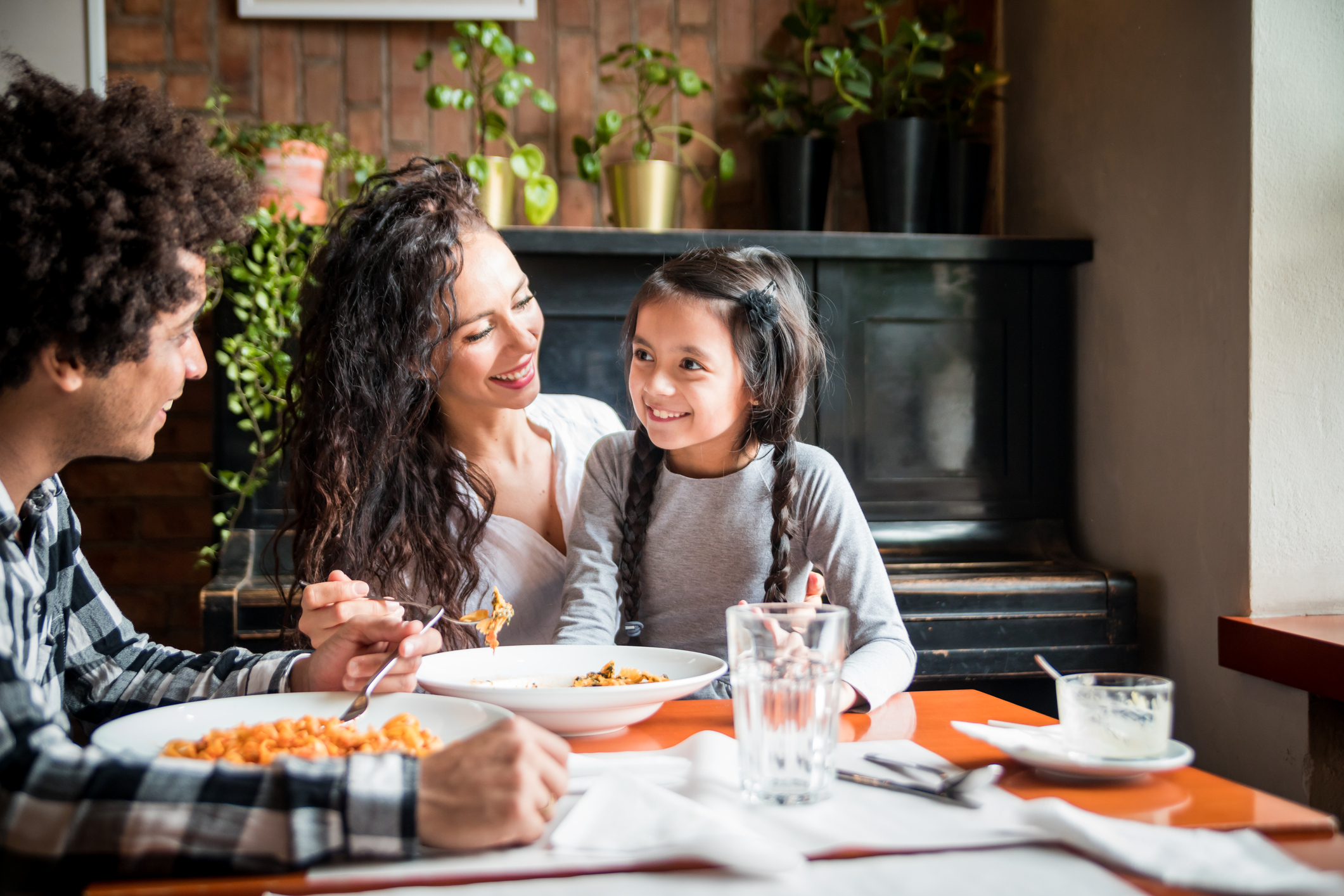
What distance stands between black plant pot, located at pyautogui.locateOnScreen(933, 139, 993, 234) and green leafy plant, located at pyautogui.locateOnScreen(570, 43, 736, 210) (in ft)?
1.78

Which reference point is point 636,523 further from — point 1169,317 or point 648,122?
point 648,122

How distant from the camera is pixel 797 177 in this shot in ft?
8.22

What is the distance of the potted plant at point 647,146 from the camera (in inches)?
96.2

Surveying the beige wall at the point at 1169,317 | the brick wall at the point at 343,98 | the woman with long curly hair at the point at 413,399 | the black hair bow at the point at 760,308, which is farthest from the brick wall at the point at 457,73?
the black hair bow at the point at 760,308

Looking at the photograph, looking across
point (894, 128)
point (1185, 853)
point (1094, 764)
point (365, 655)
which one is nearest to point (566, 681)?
point (365, 655)

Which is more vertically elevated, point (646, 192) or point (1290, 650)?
point (646, 192)

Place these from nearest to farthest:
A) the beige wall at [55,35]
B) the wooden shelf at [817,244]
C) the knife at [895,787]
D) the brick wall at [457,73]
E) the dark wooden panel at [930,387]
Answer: the knife at [895,787] → the wooden shelf at [817,244] → the dark wooden panel at [930,387] → the beige wall at [55,35] → the brick wall at [457,73]

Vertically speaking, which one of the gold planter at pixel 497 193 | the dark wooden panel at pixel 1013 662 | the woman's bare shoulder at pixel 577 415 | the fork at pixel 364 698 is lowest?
the dark wooden panel at pixel 1013 662

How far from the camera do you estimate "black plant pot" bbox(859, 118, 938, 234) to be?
2.45 metres

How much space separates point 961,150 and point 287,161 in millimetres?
1599

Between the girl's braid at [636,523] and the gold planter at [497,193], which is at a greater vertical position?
the gold planter at [497,193]

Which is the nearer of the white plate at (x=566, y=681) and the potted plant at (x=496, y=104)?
the white plate at (x=566, y=681)

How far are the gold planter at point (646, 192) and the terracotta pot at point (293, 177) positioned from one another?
70 cm

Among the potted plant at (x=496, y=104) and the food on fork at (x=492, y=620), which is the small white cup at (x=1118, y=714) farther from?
the potted plant at (x=496, y=104)
